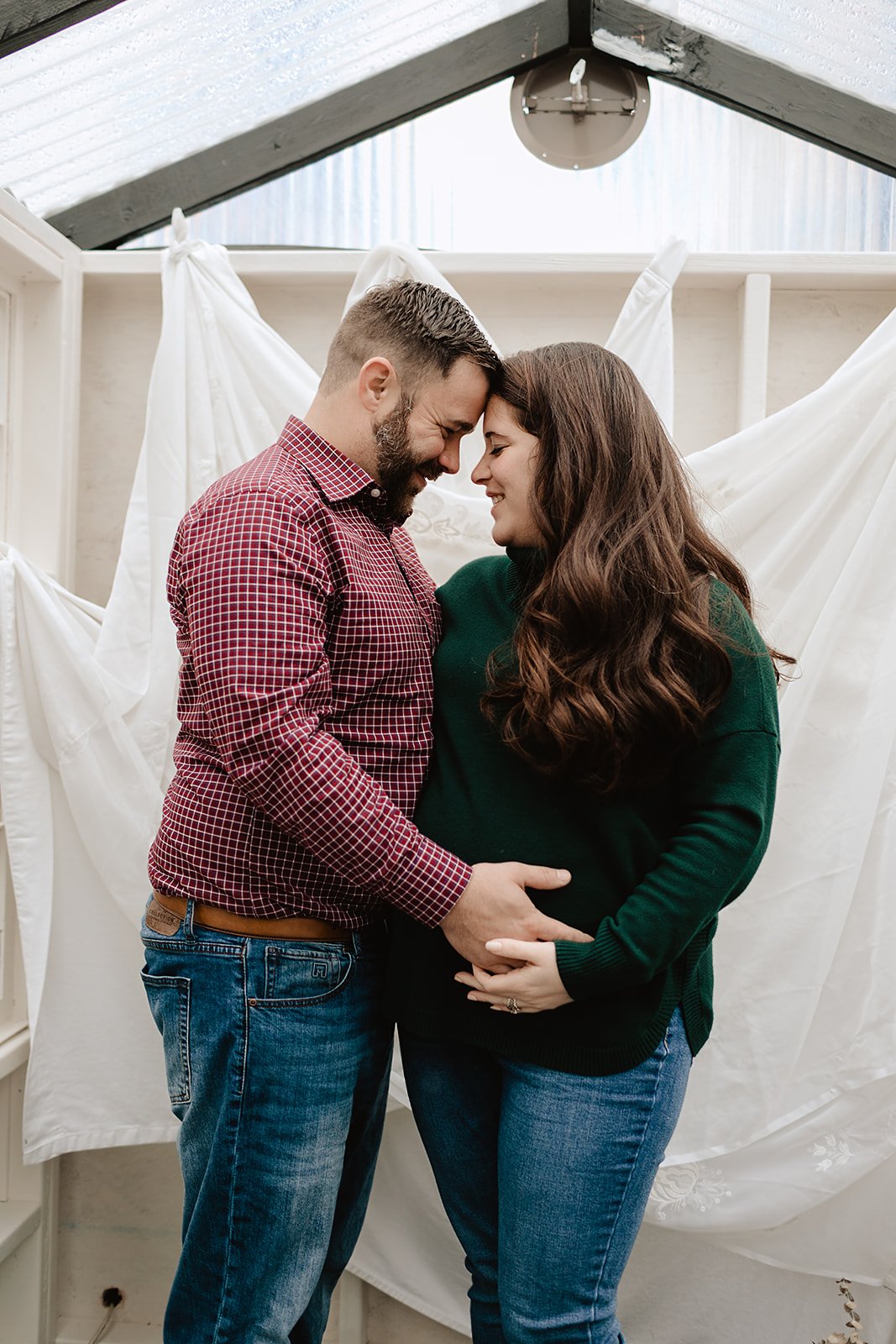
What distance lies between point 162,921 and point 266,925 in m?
0.15

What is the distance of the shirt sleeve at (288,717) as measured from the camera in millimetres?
1118

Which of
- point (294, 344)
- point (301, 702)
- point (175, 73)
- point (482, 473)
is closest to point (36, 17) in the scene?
point (175, 73)

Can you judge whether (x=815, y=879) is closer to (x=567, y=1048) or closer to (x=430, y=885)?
(x=567, y=1048)

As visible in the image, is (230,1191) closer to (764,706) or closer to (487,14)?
(764,706)

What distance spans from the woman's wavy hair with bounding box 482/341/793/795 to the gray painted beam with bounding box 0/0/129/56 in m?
1.06

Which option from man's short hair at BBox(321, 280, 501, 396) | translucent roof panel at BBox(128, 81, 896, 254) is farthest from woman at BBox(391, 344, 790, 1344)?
translucent roof panel at BBox(128, 81, 896, 254)

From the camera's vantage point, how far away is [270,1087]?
1.21 metres

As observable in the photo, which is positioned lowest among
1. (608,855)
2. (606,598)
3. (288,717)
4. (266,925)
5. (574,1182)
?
(574,1182)

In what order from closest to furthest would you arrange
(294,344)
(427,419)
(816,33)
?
(427,419)
(816,33)
(294,344)

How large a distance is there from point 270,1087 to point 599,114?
1.92m

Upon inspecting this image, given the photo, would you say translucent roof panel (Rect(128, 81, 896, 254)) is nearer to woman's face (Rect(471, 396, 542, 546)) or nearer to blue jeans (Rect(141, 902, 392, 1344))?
woman's face (Rect(471, 396, 542, 546))

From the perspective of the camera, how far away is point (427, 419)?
1.33 metres

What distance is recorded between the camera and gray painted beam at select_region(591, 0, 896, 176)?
1998 mm

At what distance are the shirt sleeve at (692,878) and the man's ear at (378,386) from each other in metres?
0.59
